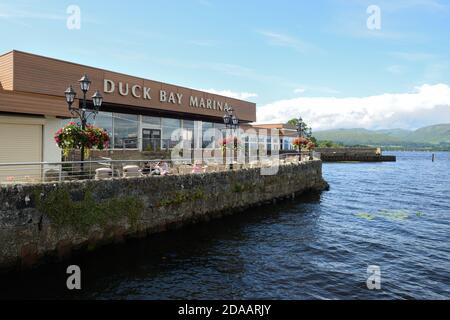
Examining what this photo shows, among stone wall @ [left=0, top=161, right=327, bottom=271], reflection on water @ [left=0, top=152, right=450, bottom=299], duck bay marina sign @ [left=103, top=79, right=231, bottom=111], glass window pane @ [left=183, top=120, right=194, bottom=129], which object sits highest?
duck bay marina sign @ [left=103, top=79, right=231, bottom=111]

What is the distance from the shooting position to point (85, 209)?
12.1m

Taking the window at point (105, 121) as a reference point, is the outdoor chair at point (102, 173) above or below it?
below

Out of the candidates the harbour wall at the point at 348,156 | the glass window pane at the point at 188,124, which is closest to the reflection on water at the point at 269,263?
the glass window pane at the point at 188,124

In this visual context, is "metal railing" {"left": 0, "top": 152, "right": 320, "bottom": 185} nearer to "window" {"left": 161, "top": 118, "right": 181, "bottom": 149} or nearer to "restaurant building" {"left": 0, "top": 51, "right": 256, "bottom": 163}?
"restaurant building" {"left": 0, "top": 51, "right": 256, "bottom": 163}

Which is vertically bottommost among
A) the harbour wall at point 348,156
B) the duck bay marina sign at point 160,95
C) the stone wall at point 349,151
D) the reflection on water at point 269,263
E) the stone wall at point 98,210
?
the reflection on water at point 269,263

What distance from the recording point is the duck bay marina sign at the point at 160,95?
2489 cm

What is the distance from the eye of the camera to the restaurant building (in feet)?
55.3

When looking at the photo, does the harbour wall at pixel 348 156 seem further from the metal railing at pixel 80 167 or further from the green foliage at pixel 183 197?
the green foliage at pixel 183 197

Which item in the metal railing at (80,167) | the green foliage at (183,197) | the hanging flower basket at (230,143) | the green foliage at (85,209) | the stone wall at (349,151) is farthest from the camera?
the stone wall at (349,151)

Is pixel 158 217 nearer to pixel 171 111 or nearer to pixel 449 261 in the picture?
pixel 449 261

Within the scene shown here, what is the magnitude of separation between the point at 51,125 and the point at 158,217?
8614 millimetres

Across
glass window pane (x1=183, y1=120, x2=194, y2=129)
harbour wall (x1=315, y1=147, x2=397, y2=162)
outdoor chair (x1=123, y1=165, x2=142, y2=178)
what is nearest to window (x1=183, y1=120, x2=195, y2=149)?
glass window pane (x1=183, y1=120, x2=194, y2=129)
